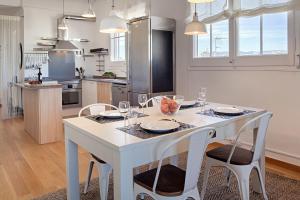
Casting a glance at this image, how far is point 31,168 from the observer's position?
3.15 m

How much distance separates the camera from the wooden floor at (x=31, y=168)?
260 centimetres

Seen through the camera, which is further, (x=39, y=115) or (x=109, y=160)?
(x=39, y=115)

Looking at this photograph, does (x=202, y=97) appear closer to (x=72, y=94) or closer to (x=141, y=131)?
(x=141, y=131)

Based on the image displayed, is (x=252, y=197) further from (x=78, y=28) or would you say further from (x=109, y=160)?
(x=78, y=28)

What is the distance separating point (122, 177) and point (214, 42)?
304 centimetres

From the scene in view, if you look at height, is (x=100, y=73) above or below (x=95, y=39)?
below

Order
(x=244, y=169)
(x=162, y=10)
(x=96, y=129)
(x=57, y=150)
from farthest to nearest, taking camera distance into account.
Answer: (x=162, y=10) → (x=57, y=150) → (x=244, y=169) → (x=96, y=129)

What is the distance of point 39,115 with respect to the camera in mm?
4199

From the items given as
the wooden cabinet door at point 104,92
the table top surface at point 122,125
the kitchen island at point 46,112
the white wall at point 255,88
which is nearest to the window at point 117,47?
the wooden cabinet door at point 104,92

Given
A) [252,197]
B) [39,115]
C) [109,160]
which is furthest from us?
[39,115]

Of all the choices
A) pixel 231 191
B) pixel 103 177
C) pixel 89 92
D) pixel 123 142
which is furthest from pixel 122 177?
pixel 89 92

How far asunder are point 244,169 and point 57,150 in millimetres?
2811

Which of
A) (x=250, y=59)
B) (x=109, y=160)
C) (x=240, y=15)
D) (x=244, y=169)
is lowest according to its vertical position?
(x=244, y=169)

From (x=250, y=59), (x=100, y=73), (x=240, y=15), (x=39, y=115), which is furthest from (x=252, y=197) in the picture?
(x=100, y=73)
